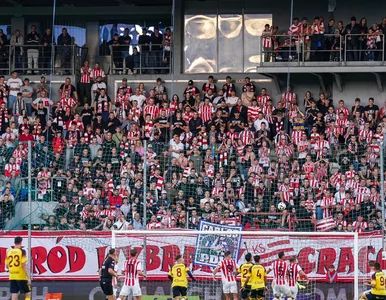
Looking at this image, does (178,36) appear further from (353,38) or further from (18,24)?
(353,38)

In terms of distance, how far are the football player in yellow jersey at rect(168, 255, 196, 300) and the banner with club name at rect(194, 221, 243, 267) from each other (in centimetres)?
206

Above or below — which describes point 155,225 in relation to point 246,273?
above

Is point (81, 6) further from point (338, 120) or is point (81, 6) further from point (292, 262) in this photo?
point (292, 262)

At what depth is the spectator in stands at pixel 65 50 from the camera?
36.3 metres

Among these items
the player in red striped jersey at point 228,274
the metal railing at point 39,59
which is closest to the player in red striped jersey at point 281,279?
the player in red striped jersey at point 228,274

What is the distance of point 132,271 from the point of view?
961 inches

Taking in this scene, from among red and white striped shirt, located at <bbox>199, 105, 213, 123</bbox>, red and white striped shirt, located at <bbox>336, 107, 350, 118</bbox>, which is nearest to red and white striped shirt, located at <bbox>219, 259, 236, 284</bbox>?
red and white striped shirt, located at <bbox>199, 105, 213, 123</bbox>

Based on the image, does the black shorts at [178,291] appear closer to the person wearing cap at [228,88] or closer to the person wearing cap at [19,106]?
the person wearing cap at [228,88]

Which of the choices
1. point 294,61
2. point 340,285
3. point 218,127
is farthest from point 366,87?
point 340,285

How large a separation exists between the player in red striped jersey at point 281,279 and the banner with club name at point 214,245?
95.8 inches

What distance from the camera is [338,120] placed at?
31.8 m

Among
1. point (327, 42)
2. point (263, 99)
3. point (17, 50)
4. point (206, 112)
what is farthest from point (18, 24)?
point (327, 42)

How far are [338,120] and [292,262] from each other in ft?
27.2

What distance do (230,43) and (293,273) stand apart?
13.5 metres
